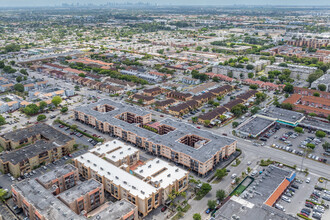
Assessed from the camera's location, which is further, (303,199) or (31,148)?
(31,148)

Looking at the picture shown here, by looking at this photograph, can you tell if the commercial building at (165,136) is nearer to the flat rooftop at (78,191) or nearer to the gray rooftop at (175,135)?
the gray rooftop at (175,135)

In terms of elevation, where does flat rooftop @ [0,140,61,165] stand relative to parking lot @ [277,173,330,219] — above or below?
above

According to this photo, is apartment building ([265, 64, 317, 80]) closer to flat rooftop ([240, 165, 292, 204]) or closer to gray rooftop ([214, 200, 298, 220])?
flat rooftop ([240, 165, 292, 204])

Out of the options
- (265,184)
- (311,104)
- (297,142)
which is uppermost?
(311,104)

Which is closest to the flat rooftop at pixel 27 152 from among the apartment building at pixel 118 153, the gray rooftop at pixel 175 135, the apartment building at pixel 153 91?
the apartment building at pixel 118 153

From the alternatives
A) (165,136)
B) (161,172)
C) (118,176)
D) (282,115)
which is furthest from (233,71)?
(118,176)

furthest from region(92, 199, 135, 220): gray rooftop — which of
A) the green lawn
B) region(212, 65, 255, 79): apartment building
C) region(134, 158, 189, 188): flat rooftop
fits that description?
region(212, 65, 255, 79): apartment building

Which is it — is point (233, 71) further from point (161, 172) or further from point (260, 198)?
point (260, 198)
